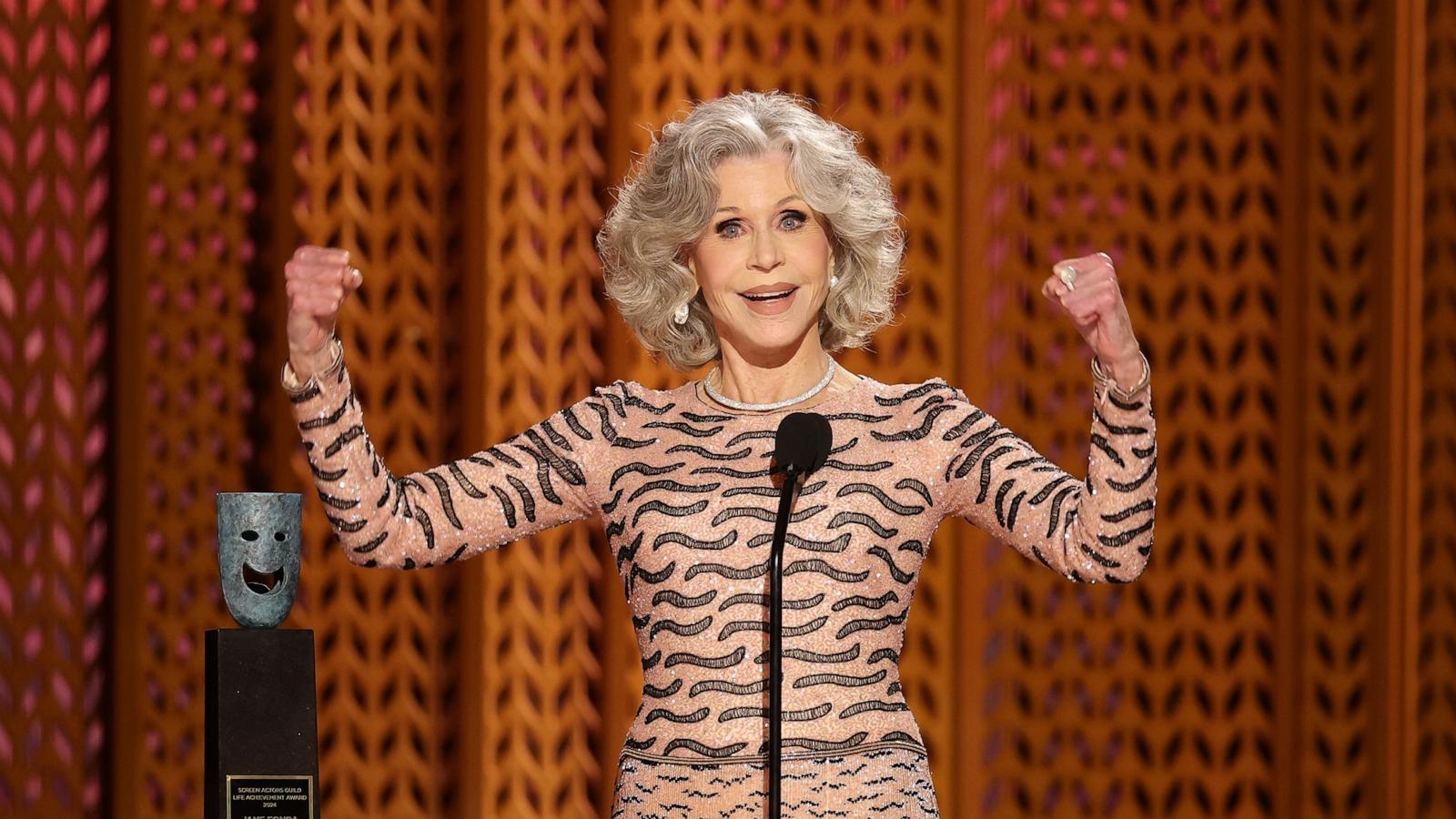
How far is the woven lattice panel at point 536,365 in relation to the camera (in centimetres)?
362

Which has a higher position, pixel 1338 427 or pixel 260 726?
pixel 1338 427

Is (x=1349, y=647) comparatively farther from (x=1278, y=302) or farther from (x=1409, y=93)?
(x=1409, y=93)

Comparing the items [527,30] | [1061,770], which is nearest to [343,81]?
[527,30]

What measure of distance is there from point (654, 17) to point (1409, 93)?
5.59ft

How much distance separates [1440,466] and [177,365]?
282 cm

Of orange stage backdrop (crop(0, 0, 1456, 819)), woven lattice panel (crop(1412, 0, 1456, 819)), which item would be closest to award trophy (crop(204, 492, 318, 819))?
orange stage backdrop (crop(0, 0, 1456, 819))

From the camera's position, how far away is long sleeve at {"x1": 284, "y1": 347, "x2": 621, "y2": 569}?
Answer: 167 cm

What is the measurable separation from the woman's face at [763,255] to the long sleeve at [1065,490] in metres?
0.19

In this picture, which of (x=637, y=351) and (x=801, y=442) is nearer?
(x=801, y=442)

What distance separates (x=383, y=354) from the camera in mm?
3715

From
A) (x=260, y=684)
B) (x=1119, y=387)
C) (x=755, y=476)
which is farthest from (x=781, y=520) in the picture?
(x=260, y=684)

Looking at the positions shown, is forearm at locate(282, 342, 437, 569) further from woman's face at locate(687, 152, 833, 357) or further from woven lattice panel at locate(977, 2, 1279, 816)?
woven lattice panel at locate(977, 2, 1279, 816)

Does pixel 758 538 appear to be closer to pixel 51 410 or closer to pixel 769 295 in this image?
pixel 769 295

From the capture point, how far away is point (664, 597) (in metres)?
1.70
